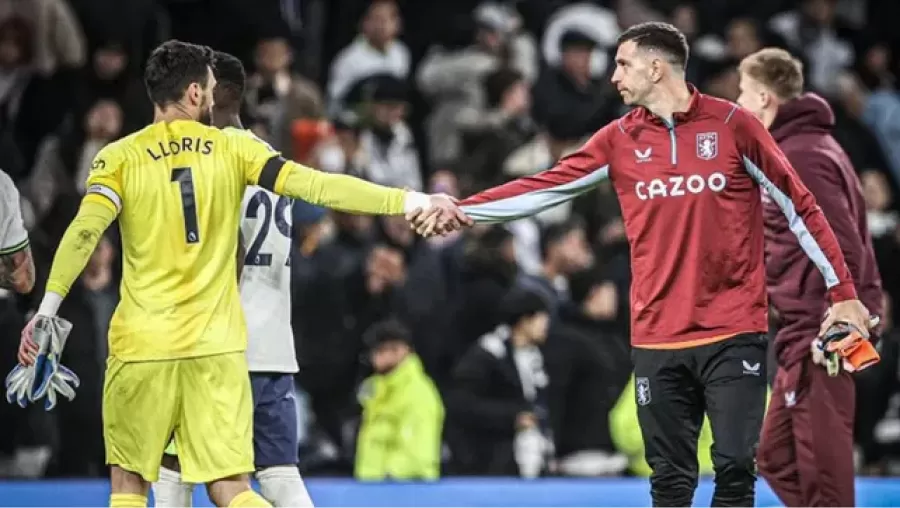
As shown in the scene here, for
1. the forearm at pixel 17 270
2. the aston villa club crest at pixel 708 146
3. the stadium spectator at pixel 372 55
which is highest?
the stadium spectator at pixel 372 55

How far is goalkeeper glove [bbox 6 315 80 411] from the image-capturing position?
7.28 meters

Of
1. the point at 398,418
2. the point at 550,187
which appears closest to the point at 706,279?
the point at 550,187

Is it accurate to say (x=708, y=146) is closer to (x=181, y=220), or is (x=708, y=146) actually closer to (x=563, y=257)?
(x=181, y=220)

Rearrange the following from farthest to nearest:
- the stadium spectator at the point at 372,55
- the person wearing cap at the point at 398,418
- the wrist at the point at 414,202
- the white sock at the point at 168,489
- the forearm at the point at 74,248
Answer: the stadium spectator at the point at 372,55 < the person wearing cap at the point at 398,418 < the white sock at the point at 168,489 < the wrist at the point at 414,202 < the forearm at the point at 74,248

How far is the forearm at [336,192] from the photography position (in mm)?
7434

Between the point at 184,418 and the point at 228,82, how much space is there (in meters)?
1.67

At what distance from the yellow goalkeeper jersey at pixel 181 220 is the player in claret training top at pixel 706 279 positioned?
795 millimetres

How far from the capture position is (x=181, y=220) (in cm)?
734

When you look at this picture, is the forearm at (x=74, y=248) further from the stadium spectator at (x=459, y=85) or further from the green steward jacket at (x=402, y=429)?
the stadium spectator at (x=459, y=85)

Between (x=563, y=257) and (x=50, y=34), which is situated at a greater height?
(x=50, y=34)

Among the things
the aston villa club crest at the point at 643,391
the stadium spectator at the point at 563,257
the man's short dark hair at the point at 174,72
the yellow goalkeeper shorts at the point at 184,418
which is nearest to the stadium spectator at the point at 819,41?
the stadium spectator at the point at 563,257

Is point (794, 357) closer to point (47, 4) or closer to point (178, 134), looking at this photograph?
point (178, 134)

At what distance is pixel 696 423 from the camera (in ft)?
25.6

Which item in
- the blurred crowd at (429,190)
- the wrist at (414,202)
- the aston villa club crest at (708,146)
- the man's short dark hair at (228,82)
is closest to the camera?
the wrist at (414,202)
